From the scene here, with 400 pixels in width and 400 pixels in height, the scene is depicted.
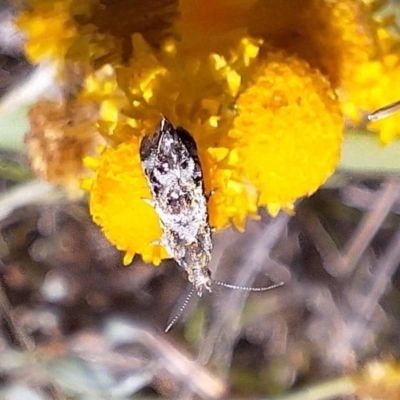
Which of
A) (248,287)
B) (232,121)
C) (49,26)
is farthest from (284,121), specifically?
(248,287)

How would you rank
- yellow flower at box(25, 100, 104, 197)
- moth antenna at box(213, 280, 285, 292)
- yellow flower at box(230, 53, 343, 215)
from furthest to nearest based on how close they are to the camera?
moth antenna at box(213, 280, 285, 292)
yellow flower at box(25, 100, 104, 197)
yellow flower at box(230, 53, 343, 215)

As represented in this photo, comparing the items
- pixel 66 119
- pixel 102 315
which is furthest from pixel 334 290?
pixel 66 119

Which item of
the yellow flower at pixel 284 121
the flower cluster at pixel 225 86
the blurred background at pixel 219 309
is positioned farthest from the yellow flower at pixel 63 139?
the blurred background at pixel 219 309

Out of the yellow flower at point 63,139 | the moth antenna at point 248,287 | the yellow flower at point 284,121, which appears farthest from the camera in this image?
the moth antenna at point 248,287

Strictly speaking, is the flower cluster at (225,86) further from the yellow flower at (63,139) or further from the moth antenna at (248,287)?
the moth antenna at (248,287)

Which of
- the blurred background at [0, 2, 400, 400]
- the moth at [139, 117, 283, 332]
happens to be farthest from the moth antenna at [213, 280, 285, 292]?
the moth at [139, 117, 283, 332]

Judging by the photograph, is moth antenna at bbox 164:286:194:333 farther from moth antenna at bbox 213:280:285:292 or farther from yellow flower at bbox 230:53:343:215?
yellow flower at bbox 230:53:343:215

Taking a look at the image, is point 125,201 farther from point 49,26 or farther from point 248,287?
point 248,287
